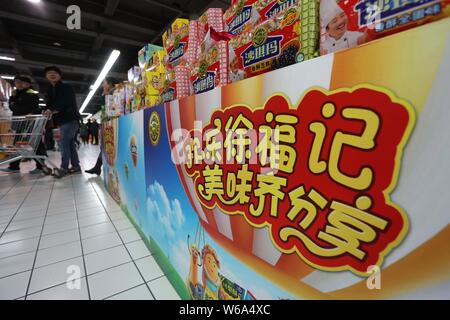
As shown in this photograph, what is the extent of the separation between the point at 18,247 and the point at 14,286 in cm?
54

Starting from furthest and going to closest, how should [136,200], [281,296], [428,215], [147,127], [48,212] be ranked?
[48,212] → [136,200] → [147,127] → [281,296] → [428,215]

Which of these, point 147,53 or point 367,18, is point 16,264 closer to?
point 147,53

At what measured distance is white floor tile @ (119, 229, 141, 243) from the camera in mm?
1685

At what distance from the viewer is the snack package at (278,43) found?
1.96 feet

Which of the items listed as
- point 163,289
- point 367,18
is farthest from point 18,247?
point 367,18

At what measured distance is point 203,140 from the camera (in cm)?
88

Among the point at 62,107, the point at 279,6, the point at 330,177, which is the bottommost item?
the point at 330,177

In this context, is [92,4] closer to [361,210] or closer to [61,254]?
[61,254]

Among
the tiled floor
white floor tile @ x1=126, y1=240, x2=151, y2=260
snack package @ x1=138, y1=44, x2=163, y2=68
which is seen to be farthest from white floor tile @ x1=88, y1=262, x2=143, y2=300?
snack package @ x1=138, y1=44, x2=163, y2=68

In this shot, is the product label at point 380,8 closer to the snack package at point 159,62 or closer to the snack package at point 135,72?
the snack package at point 159,62

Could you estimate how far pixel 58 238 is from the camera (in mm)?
1693

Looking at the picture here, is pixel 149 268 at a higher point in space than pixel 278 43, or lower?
lower
